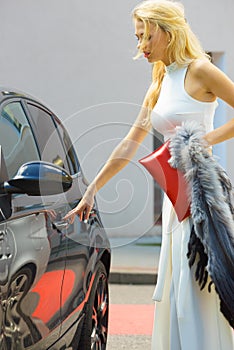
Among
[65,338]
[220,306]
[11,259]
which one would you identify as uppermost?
[11,259]

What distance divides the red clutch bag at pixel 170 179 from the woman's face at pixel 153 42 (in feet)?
1.35

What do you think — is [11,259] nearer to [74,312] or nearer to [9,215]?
[9,215]

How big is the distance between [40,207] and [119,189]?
39 cm

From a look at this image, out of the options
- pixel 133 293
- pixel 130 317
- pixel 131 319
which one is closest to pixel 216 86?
pixel 131 319

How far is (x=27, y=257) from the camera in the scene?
4301mm

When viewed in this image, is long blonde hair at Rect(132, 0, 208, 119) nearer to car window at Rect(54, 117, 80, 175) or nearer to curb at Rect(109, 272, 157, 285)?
car window at Rect(54, 117, 80, 175)

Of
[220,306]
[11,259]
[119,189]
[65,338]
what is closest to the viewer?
[11,259]

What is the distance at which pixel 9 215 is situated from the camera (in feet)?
13.8

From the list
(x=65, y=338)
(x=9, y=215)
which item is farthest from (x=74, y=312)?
(x=9, y=215)

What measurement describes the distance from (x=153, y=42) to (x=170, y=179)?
2.04ft

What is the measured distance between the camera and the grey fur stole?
171 inches

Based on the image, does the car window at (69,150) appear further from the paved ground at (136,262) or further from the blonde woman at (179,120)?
the paved ground at (136,262)

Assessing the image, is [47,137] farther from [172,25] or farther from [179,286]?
[179,286]

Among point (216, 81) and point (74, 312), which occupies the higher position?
point (216, 81)
